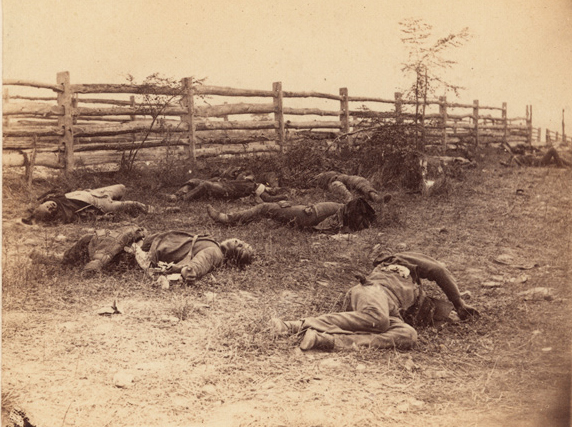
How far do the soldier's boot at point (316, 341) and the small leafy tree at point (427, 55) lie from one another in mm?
2225

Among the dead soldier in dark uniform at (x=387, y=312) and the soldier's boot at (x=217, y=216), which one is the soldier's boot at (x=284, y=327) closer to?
the dead soldier in dark uniform at (x=387, y=312)

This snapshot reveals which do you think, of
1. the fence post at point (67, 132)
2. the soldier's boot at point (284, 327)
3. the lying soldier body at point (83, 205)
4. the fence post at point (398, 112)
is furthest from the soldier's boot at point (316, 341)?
the fence post at point (67, 132)

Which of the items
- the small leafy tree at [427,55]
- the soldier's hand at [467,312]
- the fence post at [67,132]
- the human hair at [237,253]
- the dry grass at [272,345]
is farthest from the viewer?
the fence post at [67,132]

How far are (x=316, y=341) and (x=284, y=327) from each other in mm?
249

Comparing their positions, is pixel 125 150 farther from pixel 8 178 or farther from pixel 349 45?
pixel 349 45

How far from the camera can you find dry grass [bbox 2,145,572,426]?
248cm

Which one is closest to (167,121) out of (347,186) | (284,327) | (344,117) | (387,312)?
(347,186)

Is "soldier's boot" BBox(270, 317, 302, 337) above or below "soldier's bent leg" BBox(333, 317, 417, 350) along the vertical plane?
above

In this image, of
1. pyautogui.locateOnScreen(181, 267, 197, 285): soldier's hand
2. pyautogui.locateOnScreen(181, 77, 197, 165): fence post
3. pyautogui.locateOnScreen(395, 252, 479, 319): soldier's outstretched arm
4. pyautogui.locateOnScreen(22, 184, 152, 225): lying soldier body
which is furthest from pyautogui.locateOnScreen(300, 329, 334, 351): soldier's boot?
pyautogui.locateOnScreen(181, 77, 197, 165): fence post

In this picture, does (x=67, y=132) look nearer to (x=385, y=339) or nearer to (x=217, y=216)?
(x=217, y=216)

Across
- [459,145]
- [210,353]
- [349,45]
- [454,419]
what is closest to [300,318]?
[210,353]

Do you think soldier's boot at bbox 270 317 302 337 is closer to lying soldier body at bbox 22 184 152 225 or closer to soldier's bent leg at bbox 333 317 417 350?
soldier's bent leg at bbox 333 317 417 350

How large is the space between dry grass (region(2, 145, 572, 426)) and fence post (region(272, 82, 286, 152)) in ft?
11.3

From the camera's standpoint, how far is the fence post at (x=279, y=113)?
7504 mm
